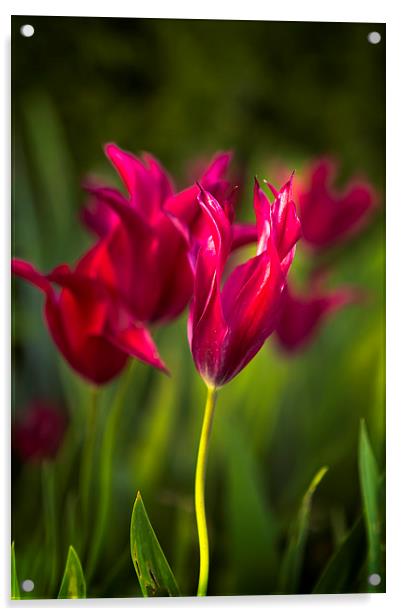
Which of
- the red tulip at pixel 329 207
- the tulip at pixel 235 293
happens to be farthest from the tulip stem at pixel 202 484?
the red tulip at pixel 329 207

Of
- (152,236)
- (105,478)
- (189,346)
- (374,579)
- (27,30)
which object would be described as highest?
(27,30)

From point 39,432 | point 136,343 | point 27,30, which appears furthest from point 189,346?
point 27,30

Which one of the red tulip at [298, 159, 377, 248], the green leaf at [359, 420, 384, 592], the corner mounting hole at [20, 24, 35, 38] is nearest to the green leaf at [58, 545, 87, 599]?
the green leaf at [359, 420, 384, 592]

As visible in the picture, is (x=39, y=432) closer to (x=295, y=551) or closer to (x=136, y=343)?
(x=136, y=343)

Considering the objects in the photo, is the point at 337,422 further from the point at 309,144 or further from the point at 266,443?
the point at 309,144

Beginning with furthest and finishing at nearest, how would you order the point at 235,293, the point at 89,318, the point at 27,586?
the point at 27,586 < the point at 89,318 < the point at 235,293
